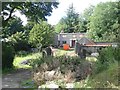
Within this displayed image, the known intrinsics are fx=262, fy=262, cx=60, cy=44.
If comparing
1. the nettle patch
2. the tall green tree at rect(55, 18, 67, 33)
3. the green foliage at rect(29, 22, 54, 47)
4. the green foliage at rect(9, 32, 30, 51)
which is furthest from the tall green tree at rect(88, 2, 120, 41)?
the nettle patch

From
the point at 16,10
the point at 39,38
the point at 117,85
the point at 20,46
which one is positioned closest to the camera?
the point at 117,85

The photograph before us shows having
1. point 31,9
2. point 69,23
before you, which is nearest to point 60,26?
point 69,23

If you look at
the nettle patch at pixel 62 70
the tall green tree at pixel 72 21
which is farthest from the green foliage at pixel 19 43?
the tall green tree at pixel 72 21

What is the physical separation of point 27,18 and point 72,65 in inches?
393

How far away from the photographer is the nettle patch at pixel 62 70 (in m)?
8.39

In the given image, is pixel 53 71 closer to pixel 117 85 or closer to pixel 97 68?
pixel 97 68

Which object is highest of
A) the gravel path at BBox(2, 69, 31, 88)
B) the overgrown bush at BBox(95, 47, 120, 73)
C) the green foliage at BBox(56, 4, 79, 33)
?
the green foliage at BBox(56, 4, 79, 33)

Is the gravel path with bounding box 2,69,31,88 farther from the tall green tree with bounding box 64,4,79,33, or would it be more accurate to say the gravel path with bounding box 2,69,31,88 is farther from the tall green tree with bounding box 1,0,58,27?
the tall green tree with bounding box 64,4,79,33

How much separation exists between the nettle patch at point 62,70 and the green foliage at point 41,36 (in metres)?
23.2

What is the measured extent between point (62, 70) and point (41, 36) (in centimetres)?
2486

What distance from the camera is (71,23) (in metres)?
64.3

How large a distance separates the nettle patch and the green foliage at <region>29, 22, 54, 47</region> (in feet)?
76.0

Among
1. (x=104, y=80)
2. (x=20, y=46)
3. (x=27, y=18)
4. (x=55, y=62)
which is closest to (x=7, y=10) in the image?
(x=27, y=18)

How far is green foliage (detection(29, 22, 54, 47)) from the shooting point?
33.3m
